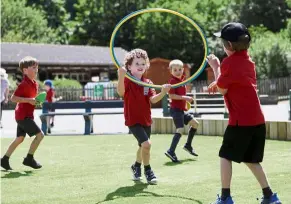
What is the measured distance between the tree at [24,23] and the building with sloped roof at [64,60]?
12726 mm

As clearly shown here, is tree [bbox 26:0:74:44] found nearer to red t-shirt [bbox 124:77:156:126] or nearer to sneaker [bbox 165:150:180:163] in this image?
sneaker [bbox 165:150:180:163]

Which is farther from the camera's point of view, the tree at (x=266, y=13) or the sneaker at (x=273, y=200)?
the tree at (x=266, y=13)

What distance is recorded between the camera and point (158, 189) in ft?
24.7

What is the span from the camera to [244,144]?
6051 millimetres

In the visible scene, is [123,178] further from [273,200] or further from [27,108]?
[273,200]

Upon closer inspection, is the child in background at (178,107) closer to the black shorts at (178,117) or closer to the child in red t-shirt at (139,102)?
the black shorts at (178,117)

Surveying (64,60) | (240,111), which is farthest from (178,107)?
(64,60)

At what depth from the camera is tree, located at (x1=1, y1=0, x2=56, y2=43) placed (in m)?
74.2

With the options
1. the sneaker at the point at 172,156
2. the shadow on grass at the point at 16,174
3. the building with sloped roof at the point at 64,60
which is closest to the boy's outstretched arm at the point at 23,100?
the shadow on grass at the point at 16,174

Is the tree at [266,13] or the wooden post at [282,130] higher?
the tree at [266,13]

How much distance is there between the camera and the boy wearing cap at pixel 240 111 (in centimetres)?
603

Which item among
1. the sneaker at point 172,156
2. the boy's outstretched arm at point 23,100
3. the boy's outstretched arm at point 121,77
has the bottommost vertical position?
the sneaker at point 172,156

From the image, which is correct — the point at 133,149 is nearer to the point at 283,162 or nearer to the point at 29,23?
the point at 283,162

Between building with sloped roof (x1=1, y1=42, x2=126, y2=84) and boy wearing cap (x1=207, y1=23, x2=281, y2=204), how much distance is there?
48.5 metres
